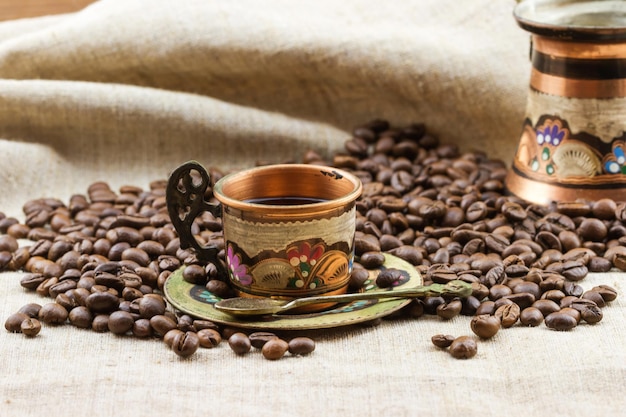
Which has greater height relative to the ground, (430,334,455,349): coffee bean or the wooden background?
the wooden background

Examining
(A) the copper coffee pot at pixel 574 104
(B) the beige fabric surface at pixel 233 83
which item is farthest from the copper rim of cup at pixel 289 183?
(B) the beige fabric surface at pixel 233 83

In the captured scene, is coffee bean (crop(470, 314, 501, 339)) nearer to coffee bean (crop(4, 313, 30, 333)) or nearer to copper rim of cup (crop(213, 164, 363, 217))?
copper rim of cup (crop(213, 164, 363, 217))

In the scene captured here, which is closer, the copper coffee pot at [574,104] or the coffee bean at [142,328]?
the coffee bean at [142,328]

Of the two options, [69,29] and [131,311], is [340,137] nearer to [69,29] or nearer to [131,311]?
[69,29]

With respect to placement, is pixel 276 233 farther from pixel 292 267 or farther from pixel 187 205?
pixel 187 205

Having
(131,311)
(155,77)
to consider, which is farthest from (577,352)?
(155,77)

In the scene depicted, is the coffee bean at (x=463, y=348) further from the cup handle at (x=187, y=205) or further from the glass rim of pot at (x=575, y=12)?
the glass rim of pot at (x=575, y=12)

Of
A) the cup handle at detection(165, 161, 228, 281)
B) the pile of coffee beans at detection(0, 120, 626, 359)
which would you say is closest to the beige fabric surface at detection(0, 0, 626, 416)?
the pile of coffee beans at detection(0, 120, 626, 359)
